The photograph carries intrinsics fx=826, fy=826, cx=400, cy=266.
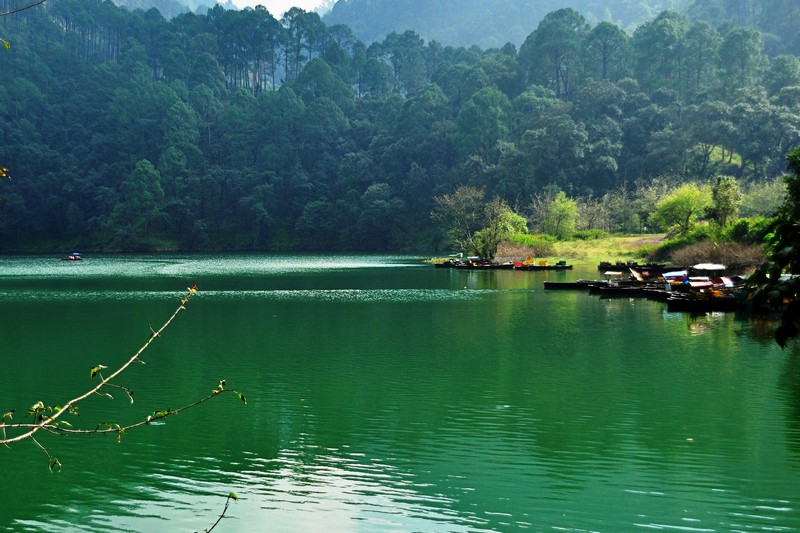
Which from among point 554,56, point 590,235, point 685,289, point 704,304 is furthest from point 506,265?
point 554,56

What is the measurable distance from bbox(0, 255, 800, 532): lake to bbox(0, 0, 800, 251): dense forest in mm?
79399

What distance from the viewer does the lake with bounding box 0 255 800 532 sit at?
12.8 metres

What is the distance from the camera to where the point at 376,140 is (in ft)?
487

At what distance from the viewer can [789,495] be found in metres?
13.3

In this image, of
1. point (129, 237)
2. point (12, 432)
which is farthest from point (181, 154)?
point (12, 432)

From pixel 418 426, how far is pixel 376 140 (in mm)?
133027

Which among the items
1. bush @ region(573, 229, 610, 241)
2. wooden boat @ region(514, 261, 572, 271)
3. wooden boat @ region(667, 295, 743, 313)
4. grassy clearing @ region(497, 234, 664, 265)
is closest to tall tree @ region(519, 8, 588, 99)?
bush @ region(573, 229, 610, 241)

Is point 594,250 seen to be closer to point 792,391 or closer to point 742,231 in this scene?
point 742,231

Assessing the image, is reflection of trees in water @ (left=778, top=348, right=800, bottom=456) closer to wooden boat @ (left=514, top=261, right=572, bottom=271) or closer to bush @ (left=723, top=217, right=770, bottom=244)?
bush @ (left=723, top=217, right=770, bottom=244)

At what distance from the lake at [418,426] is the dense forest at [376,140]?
79399mm

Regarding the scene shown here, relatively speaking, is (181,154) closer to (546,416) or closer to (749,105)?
(749,105)

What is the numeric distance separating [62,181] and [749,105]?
368 ft

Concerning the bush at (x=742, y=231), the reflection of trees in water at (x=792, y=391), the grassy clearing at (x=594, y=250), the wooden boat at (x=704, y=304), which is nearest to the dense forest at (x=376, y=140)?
the grassy clearing at (x=594, y=250)

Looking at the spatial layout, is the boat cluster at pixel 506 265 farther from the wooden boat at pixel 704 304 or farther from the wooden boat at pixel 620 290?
the wooden boat at pixel 704 304
